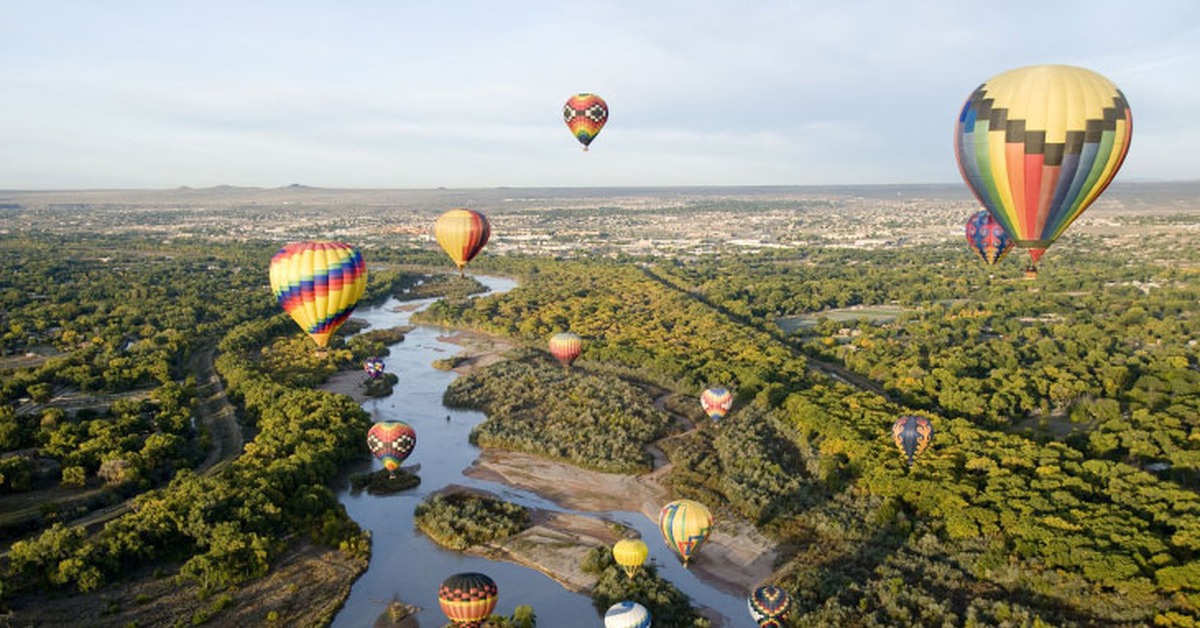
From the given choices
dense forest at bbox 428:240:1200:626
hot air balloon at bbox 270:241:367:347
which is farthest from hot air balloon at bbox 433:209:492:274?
hot air balloon at bbox 270:241:367:347

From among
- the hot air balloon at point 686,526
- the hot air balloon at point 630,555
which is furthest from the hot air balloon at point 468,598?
the hot air balloon at point 686,526

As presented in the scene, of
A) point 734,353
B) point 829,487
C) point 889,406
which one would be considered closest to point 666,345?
point 734,353

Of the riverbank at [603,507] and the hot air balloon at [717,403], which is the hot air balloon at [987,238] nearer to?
the hot air balloon at [717,403]

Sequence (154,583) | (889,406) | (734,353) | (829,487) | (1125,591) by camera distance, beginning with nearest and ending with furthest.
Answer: (1125,591)
(154,583)
(829,487)
(889,406)
(734,353)

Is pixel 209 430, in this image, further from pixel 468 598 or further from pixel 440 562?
pixel 468 598

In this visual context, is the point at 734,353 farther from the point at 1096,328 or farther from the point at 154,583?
the point at 154,583

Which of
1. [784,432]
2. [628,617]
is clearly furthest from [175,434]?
[784,432]

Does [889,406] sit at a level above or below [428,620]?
above

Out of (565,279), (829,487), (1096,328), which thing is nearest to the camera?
(829,487)
